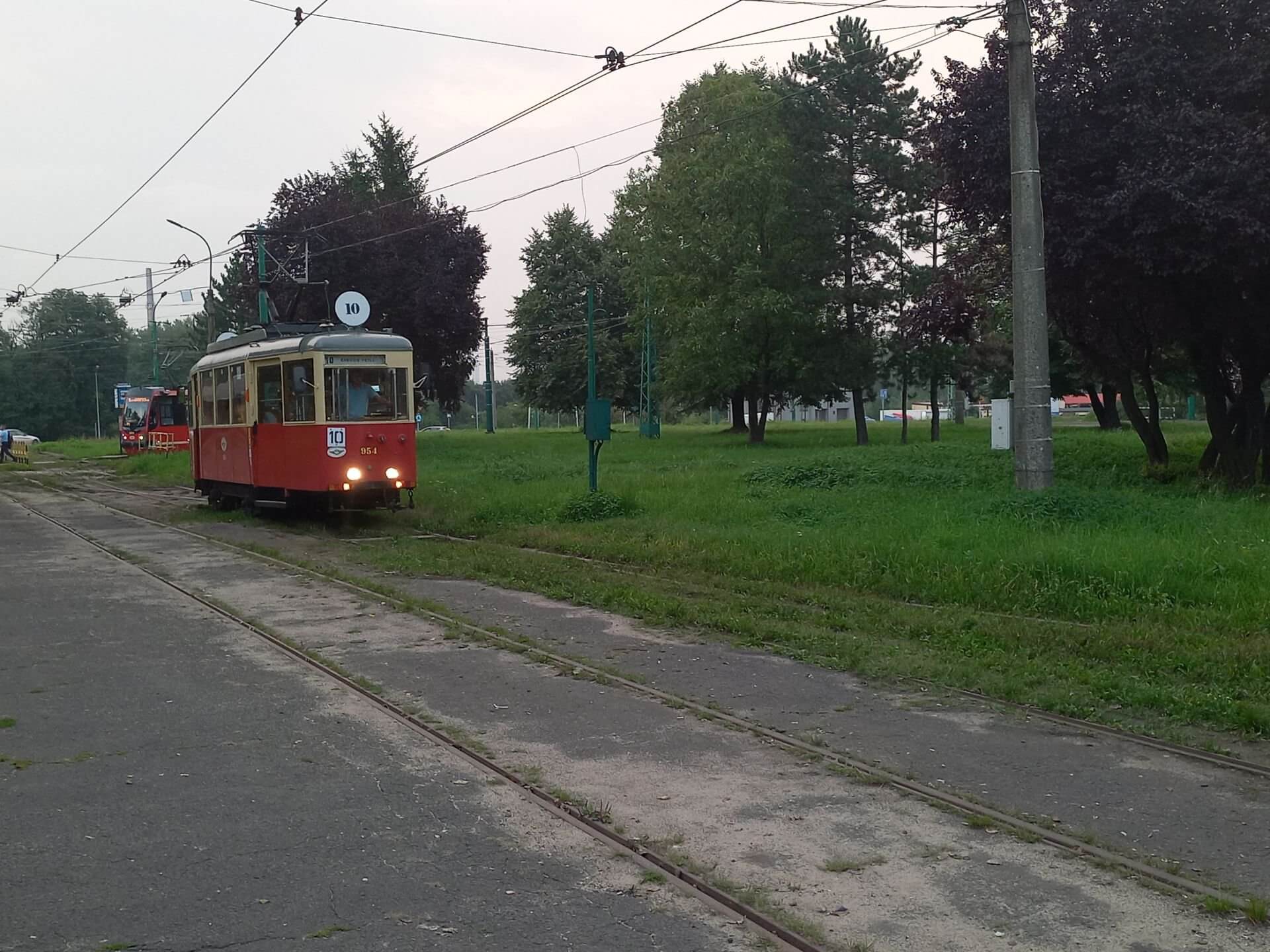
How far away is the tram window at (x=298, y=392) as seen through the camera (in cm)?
1989

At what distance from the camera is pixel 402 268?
4741 centimetres

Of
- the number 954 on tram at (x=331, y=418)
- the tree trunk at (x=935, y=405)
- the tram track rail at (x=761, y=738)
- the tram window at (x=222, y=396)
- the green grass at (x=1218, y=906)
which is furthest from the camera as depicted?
the tree trunk at (x=935, y=405)

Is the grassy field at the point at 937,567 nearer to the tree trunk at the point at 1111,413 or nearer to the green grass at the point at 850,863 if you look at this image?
the green grass at the point at 850,863

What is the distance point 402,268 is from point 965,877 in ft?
146

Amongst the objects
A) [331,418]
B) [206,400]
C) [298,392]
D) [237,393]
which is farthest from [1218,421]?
[206,400]

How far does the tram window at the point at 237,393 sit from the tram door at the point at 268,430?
0.64 m

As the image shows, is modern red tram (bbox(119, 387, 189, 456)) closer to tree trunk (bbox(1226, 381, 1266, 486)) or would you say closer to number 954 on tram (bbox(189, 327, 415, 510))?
number 954 on tram (bbox(189, 327, 415, 510))

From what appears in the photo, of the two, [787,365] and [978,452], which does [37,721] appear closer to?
[978,452]

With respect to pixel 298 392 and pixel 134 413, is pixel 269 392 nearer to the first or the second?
pixel 298 392

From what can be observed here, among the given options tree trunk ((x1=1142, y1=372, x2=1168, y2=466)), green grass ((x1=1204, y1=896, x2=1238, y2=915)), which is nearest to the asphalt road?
green grass ((x1=1204, y1=896, x2=1238, y2=915))

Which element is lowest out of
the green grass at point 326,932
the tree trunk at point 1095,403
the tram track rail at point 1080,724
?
the tram track rail at point 1080,724

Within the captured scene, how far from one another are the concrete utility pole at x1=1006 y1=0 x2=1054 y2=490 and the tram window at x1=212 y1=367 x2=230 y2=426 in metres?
14.6

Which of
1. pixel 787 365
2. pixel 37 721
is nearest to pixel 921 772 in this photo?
pixel 37 721

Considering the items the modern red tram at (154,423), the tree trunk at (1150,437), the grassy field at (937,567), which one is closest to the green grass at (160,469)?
the modern red tram at (154,423)
